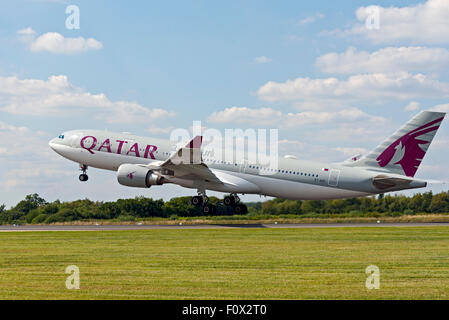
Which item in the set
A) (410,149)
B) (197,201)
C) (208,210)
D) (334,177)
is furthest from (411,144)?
(197,201)

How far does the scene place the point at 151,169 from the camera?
5988cm

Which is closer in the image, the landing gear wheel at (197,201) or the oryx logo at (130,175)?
the oryx logo at (130,175)

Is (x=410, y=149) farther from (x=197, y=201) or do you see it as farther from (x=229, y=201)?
(x=197, y=201)

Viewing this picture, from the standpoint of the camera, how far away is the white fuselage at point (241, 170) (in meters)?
58.9

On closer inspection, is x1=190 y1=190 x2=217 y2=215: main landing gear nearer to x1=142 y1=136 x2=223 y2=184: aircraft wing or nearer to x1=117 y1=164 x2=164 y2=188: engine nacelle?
x1=142 y1=136 x2=223 y2=184: aircraft wing

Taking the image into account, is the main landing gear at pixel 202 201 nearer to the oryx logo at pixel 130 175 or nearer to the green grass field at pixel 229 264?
the oryx logo at pixel 130 175

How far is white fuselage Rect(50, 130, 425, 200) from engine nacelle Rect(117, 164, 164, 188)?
263 cm

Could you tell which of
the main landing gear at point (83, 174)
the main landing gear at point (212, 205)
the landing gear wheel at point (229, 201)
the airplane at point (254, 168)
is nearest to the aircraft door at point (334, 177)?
the airplane at point (254, 168)

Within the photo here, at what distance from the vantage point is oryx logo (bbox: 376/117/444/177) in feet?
187

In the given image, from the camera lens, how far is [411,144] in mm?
57438

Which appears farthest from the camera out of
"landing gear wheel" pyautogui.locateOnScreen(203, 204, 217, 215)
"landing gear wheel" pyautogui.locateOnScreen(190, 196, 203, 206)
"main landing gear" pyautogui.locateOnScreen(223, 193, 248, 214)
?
"main landing gear" pyautogui.locateOnScreen(223, 193, 248, 214)

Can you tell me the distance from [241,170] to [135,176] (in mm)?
10604

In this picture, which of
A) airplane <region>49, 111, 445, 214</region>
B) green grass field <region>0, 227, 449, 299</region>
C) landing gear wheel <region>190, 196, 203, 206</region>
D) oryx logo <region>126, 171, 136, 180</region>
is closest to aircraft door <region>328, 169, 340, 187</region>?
airplane <region>49, 111, 445, 214</region>
